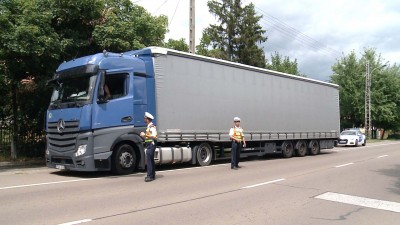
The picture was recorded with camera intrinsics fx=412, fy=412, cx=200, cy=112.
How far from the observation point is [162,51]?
13328mm

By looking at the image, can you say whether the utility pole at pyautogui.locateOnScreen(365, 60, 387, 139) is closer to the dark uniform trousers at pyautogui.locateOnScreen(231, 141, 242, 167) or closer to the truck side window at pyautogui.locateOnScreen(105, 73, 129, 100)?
the dark uniform trousers at pyautogui.locateOnScreen(231, 141, 242, 167)

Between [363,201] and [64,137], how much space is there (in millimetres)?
7981

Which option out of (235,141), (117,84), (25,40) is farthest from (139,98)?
(25,40)

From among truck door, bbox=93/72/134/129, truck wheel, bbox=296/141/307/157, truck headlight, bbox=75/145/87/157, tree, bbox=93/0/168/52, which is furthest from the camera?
truck wheel, bbox=296/141/307/157

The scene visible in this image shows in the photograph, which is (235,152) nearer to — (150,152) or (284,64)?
(150,152)

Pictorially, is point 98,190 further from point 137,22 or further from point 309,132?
point 309,132

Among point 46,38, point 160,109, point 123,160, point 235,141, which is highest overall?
point 46,38

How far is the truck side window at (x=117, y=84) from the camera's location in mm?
12016

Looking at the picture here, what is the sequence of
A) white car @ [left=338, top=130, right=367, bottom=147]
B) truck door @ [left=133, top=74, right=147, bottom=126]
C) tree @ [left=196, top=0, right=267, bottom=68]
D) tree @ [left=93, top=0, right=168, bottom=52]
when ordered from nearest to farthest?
truck door @ [left=133, top=74, right=147, bottom=126] < tree @ [left=93, top=0, right=168, bottom=52] < white car @ [left=338, top=130, right=367, bottom=147] < tree @ [left=196, top=0, right=267, bottom=68]

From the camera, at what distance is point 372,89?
169ft

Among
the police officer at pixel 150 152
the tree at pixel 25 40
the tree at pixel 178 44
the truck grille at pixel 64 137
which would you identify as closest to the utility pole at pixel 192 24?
the tree at pixel 178 44

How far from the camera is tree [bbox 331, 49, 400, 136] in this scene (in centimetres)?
5008

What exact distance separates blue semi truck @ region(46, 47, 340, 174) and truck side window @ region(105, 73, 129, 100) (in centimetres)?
3

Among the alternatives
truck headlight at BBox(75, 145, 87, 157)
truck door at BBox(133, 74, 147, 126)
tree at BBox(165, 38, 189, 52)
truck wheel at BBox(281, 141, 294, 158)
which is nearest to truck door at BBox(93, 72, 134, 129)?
truck door at BBox(133, 74, 147, 126)
